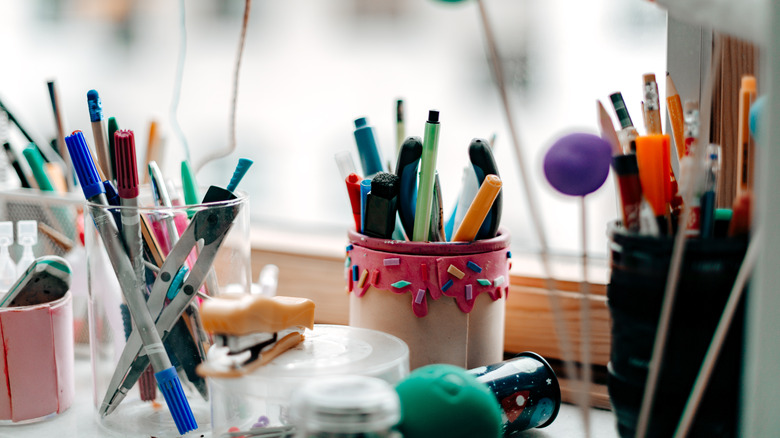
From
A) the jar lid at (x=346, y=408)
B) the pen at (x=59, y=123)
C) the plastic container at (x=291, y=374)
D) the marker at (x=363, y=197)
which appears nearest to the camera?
the jar lid at (x=346, y=408)

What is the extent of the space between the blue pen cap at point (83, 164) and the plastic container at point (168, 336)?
0.02m

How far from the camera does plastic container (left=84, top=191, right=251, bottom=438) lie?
1.61 ft

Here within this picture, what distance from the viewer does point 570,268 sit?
63cm

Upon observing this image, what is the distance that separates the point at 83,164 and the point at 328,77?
0.39m

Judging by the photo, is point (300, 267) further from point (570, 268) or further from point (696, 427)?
point (696, 427)

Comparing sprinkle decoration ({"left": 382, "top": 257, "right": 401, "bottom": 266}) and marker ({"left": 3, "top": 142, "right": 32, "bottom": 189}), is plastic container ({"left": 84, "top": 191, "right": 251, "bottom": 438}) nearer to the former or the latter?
sprinkle decoration ({"left": 382, "top": 257, "right": 401, "bottom": 266})

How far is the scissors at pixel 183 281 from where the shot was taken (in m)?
0.47

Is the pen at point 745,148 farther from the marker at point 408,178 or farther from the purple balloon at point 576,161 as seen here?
the marker at point 408,178

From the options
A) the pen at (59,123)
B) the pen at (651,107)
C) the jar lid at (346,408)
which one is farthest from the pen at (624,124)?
the pen at (59,123)

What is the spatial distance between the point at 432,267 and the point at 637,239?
157 millimetres

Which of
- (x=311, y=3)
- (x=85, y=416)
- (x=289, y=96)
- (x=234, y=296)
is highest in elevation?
(x=311, y=3)

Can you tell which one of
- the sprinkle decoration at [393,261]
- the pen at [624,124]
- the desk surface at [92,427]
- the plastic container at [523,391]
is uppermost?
the pen at [624,124]

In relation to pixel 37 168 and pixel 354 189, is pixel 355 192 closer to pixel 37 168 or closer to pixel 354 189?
pixel 354 189

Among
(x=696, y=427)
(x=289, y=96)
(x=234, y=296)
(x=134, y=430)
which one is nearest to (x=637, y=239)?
(x=696, y=427)
